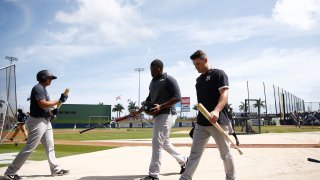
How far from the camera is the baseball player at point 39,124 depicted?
5.72 metres

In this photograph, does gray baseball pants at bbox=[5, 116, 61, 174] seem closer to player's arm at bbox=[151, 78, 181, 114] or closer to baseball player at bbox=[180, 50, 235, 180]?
player's arm at bbox=[151, 78, 181, 114]

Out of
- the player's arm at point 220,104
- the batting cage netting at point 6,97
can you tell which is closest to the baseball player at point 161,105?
the player's arm at point 220,104

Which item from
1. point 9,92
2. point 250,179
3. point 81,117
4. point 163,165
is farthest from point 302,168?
point 81,117

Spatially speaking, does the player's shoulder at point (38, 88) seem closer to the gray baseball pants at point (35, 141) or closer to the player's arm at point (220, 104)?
the gray baseball pants at point (35, 141)

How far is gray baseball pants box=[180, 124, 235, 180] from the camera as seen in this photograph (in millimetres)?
4426

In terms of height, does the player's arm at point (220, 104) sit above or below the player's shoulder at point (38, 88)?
below

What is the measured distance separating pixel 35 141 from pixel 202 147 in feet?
10.8

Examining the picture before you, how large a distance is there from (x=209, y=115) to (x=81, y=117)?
8982cm

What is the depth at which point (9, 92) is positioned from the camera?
42.6 feet

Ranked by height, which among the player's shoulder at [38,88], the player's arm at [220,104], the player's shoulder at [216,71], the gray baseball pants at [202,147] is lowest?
the gray baseball pants at [202,147]

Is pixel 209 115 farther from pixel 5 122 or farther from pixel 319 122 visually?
pixel 319 122

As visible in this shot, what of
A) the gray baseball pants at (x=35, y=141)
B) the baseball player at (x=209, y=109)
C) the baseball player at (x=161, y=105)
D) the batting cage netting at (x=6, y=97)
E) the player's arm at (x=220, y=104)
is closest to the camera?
the player's arm at (x=220, y=104)

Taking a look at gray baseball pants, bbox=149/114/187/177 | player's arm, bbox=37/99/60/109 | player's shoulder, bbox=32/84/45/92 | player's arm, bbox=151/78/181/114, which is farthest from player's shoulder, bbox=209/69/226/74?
player's shoulder, bbox=32/84/45/92

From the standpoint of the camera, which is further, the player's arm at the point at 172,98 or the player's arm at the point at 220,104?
the player's arm at the point at 172,98
